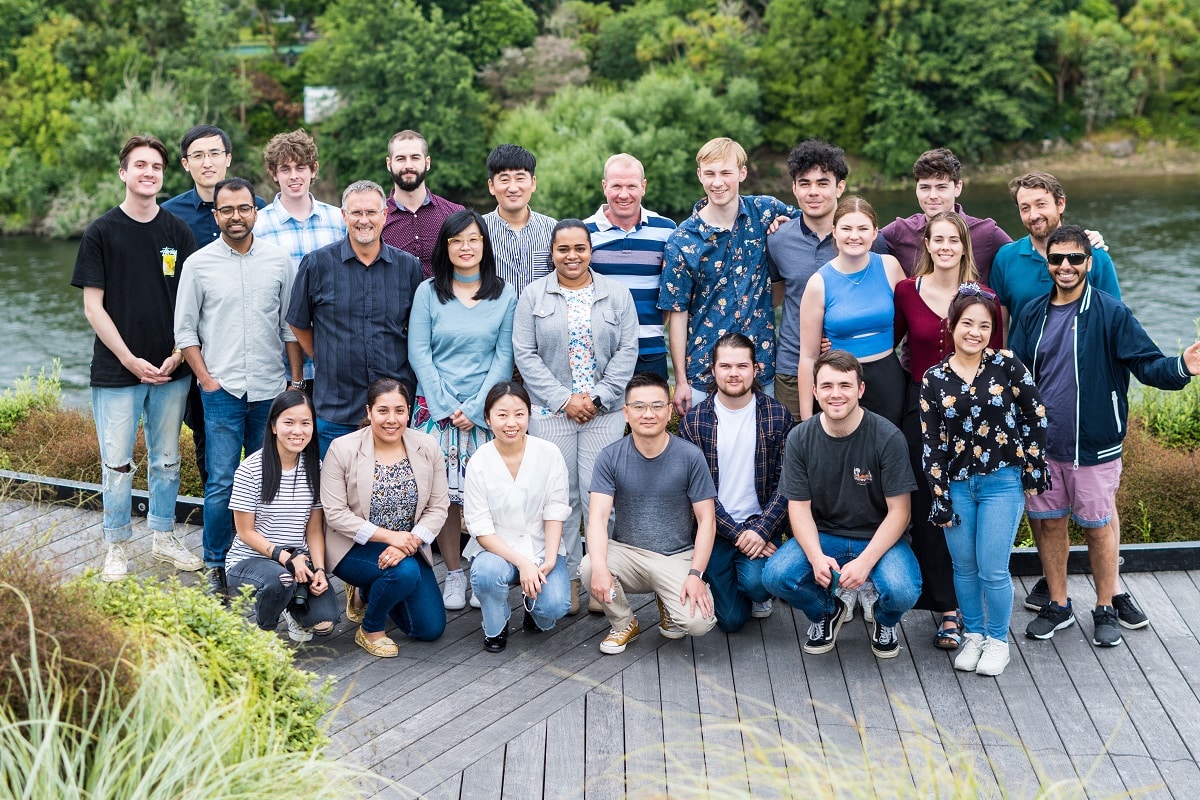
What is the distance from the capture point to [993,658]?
4.68 metres

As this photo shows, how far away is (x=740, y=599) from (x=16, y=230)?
34.0 metres

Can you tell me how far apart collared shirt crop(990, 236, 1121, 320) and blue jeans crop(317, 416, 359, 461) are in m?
2.96

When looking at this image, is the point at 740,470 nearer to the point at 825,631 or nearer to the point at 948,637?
the point at 825,631

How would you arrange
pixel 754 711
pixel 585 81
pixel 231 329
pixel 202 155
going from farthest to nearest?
pixel 585 81 < pixel 202 155 < pixel 231 329 < pixel 754 711

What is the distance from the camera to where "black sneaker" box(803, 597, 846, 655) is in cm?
491

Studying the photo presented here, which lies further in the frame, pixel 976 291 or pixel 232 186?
pixel 232 186

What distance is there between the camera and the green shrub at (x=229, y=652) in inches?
142

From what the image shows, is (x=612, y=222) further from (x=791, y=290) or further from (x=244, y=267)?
(x=244, y=267)

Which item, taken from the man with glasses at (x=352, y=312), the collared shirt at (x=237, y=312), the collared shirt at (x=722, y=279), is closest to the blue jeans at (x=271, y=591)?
the man with glasses at (x=352, y=312)

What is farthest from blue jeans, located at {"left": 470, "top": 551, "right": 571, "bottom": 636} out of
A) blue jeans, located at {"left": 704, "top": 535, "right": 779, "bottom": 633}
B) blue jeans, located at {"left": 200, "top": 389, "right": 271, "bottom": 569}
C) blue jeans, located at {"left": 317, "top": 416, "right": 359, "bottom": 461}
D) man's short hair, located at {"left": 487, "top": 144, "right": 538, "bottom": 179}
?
man's short hair, located at {"left": 487, "top": 144, "right": 538, "bottom": 179}

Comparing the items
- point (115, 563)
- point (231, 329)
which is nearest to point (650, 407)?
Answer: point (231, 329)

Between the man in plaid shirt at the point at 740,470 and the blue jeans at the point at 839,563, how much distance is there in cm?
15

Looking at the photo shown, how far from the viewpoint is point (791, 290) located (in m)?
5.46

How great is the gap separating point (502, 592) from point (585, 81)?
112 ft
